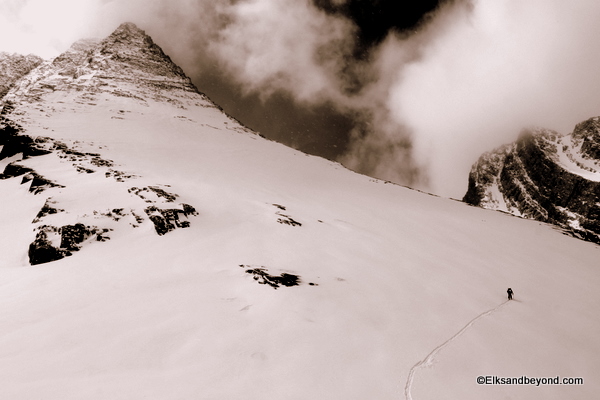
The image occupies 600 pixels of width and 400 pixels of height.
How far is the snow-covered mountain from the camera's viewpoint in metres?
6.68

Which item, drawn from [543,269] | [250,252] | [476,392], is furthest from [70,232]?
[543,269]

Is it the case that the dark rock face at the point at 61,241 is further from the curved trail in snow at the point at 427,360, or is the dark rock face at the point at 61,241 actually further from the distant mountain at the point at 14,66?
the distant mountain at the point at 14,66

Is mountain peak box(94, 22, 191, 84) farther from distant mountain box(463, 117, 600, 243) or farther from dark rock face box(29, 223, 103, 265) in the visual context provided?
distant mountain box(463, 117, 600, 243)

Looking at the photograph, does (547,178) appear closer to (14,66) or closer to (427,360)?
(427,360)

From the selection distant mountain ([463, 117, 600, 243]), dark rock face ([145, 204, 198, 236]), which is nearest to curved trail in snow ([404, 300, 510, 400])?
dark rock face ([145, 204, 198, 236])

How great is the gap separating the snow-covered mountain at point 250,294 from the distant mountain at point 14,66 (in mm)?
71011

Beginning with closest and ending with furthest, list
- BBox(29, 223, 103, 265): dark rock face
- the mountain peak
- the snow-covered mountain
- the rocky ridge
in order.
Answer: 1. the snow-covered mountain
2. BBox(29, 223, 103, 265): dark rock face
3. the rocky ridge
4. the mountain peak

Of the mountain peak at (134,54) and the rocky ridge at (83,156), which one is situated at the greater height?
the mountain peak at (134,54)

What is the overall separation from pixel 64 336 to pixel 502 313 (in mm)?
16202

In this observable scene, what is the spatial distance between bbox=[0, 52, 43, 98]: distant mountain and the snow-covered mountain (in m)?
71.0

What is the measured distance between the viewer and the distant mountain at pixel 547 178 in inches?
5084

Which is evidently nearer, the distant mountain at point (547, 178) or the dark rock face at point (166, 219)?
the dark rock face at point (166, 219)

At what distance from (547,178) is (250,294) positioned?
18819cm

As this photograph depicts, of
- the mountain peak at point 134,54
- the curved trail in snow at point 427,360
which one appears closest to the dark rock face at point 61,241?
the curved trail in snow at point 427,360
